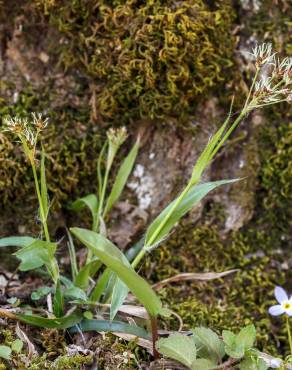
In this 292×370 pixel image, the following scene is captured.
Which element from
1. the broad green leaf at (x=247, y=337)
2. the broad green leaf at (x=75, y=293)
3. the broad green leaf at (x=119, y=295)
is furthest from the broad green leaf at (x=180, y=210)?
the broad green leaf at (x=247, y=337)

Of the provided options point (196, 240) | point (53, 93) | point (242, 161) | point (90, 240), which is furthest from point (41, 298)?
point (242, 161)

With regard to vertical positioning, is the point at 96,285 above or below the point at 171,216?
below

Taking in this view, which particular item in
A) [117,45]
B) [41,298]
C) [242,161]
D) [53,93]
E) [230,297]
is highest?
[117,45]

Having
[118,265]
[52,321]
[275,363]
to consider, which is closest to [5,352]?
[52,321]

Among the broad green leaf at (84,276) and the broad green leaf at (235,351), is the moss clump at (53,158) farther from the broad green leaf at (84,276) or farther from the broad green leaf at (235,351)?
the broad green leaf at (235,351)

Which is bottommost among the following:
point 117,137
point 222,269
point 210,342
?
point 222,269

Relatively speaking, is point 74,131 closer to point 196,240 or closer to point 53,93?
point 53,93

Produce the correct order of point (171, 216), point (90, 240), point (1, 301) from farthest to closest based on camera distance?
point (1, 301) < point (171, 216) < point (90, 240)

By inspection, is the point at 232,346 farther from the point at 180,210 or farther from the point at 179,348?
the point at 180,210
